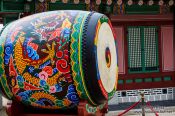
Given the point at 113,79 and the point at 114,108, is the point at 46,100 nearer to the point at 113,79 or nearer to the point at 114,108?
the point at 113,79

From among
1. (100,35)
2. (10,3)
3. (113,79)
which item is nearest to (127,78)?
(10,3)

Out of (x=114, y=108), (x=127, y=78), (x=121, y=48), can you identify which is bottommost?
(x=114, y=108)

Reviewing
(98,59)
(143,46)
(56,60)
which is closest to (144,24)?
(143,46)

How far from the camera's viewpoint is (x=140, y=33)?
9.68 m

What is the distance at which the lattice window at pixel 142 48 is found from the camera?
9.64 m

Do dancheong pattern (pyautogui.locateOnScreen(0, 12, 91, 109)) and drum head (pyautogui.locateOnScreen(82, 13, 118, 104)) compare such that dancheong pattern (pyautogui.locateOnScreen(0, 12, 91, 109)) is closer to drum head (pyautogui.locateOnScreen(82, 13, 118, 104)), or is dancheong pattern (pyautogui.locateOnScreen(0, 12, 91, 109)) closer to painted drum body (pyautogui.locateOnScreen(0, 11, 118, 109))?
painted drum body (pyautogui.locateOnScreen(0, 11, 118, 109))

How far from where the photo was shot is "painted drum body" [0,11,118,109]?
3729 mm

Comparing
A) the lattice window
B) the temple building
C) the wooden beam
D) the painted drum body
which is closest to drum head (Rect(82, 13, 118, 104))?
the painted drum body

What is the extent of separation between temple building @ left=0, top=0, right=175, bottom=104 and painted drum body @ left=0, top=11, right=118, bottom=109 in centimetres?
507

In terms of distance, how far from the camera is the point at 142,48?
9.71 meters

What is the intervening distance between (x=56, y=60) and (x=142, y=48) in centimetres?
621

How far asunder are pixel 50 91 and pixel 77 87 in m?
0.32

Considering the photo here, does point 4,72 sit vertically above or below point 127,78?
above

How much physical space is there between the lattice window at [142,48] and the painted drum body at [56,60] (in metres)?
5.59
